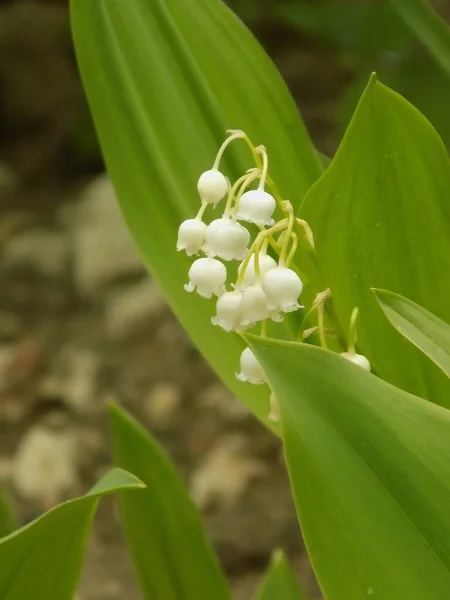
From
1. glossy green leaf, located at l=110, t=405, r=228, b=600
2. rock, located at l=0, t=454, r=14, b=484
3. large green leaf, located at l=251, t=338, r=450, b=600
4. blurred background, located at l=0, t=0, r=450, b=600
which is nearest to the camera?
large green leaf, located at l=251, t=338, r=450, b=600

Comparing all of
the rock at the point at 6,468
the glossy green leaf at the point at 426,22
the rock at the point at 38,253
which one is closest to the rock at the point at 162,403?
the rock at the point at 6,468

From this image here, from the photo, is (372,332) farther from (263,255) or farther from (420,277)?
(263,255)

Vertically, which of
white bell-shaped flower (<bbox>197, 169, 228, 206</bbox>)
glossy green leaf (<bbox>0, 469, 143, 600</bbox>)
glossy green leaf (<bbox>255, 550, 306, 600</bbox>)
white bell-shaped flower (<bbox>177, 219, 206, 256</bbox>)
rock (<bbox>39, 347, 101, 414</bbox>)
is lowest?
rock (<bbox>39, 347, 101, 414</bbox>)

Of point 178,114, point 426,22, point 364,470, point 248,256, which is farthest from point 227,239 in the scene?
point 426,22

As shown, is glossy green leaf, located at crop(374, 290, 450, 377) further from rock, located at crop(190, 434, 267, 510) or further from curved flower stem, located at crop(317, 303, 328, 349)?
rock, located at crop(190, 434, 267, 510)

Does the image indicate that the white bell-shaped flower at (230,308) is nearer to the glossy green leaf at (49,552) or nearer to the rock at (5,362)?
the glossy green leaf at (49,552)

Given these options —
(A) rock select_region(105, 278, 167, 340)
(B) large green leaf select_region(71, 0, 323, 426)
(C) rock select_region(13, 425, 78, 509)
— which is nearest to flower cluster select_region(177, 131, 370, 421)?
(B) large green leaf select_region(71, 0, 323, 426)
